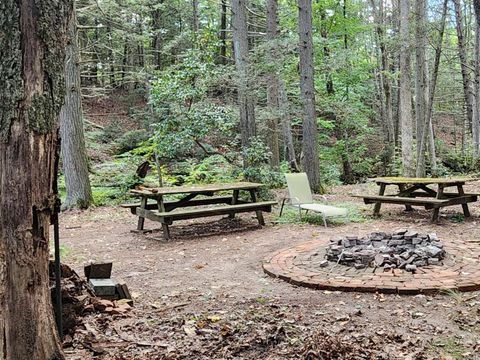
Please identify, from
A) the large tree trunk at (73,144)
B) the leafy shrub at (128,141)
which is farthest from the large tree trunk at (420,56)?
the leafy shrub at (128,141)

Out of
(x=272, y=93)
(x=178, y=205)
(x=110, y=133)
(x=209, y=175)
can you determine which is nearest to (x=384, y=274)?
(x=178, y=205)

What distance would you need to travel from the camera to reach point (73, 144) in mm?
10102

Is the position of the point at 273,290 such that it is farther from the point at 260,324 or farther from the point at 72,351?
the point at 72,351

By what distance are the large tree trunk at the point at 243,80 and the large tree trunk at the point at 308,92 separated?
1483mm

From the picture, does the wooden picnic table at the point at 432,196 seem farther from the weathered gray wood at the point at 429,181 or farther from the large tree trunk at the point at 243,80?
the large tree trunk at the point at 243,80

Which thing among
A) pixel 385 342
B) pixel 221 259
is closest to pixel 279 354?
pixel 385 342

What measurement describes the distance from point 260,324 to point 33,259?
70.8 inches

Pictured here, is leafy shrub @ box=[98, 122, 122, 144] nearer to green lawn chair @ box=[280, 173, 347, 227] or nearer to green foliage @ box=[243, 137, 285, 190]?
green foliage @ box=[243, 137, 285, 190]

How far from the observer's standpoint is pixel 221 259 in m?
5.84

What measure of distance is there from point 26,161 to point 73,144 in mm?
8259

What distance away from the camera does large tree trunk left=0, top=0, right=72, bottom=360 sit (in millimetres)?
2281

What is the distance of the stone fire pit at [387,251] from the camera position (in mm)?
4770

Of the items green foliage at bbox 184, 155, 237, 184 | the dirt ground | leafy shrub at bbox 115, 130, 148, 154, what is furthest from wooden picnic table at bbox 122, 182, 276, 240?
leafy shrub at bbox 115, 130, 148, 154

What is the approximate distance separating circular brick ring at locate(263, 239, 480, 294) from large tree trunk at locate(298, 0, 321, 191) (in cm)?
601
